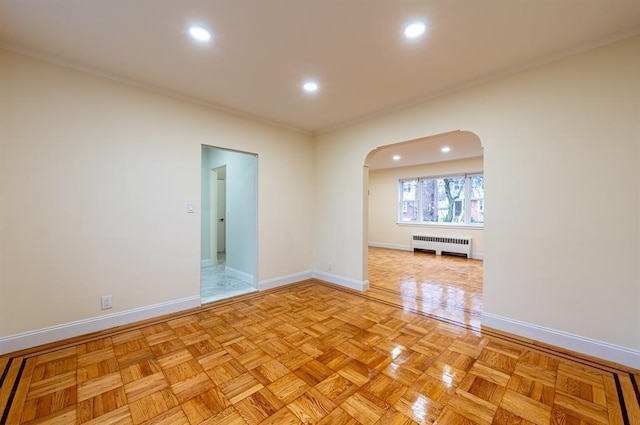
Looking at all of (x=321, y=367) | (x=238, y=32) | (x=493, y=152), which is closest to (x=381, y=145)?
(x=493, y=152)

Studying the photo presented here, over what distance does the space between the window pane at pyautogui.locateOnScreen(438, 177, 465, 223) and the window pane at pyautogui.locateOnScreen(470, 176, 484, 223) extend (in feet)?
0.79

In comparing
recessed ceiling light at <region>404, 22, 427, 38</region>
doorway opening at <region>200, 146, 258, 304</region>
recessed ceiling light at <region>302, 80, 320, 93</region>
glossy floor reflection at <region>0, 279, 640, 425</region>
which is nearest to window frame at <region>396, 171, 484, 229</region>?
glossy floor reflection at <region>0, 279, 640, 425</region>

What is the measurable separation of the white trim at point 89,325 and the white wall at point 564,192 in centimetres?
332

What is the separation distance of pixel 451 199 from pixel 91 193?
280 inches

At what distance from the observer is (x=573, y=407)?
5.12 feet

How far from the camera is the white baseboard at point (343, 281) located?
3762 millimetres

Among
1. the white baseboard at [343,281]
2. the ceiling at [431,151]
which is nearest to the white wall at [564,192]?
the white baseboard at [343,281]

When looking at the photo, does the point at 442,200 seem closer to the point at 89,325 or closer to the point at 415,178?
the point at 415,178

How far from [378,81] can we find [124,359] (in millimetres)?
3308

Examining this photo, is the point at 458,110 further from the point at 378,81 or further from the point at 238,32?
the point at 238,32

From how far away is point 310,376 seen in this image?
6.07 feet

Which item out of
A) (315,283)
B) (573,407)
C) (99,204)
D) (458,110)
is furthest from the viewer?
(315,283)

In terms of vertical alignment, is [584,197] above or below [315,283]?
above

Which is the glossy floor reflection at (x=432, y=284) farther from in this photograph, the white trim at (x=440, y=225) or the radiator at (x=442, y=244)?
the white trim at (x=440, y=225)
